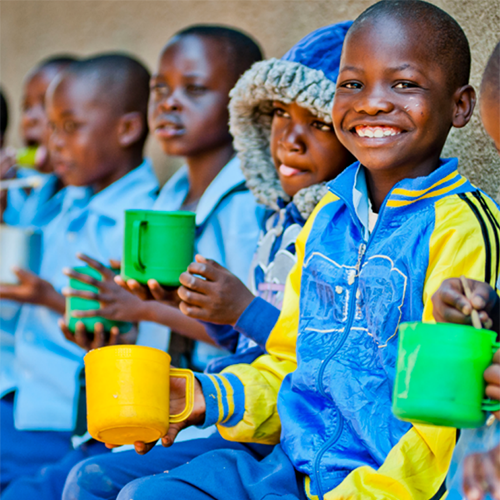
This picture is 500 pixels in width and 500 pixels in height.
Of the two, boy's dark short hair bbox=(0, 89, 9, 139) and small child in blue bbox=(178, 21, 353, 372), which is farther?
boy's dark short hair bbox=(0, 89, 9, 139)

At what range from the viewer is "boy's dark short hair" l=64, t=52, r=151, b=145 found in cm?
284

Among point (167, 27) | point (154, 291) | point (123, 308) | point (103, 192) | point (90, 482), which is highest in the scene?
point (167, 27)

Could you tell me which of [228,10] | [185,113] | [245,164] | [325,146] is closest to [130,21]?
[228,10]

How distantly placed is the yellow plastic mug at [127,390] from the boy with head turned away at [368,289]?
13 cm

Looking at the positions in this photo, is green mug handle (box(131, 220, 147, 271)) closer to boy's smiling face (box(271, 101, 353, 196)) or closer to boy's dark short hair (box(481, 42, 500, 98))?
boy's smiling face (box(271, 101, 353, 196))

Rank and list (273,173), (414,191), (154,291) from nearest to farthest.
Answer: (414,191)
(154,291)
(273,173)

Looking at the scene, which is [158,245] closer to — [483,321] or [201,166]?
[201,166]

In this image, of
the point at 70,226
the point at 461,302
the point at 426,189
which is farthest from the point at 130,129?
the point at 461,302

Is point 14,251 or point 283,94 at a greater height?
point 283,94

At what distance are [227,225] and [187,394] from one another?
82cm

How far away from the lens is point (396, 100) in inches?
58.3

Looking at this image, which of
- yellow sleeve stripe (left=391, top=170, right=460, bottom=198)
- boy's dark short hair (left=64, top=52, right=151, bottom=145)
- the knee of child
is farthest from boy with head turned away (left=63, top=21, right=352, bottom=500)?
boy's dark short hair (left=64, top=52, right=151, bottom=145)

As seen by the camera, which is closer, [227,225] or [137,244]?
[137,244]

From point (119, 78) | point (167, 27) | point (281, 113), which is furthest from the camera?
point (167, 27)
